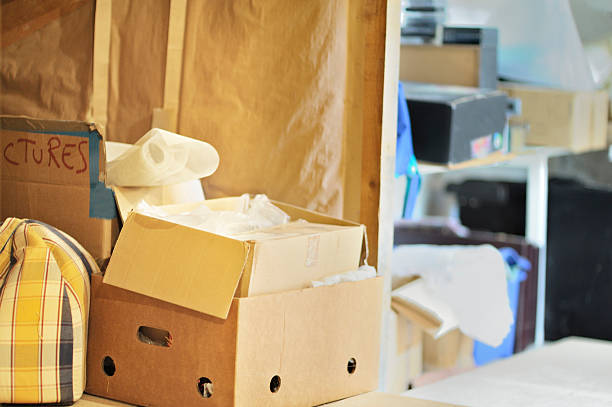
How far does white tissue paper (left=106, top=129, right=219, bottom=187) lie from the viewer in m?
1.35

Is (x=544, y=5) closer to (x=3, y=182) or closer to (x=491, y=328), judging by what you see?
(x=491, y=328)

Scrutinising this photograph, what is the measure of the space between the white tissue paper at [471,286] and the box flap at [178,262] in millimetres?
928

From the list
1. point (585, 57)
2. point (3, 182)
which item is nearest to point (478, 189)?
point (585, 57)

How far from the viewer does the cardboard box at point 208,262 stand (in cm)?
114

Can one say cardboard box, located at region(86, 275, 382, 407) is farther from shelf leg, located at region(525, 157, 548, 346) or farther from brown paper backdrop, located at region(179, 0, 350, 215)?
shelf leg, located at region(525, 157, 548, 346)

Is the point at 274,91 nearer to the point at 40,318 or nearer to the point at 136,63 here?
the point at 136,63

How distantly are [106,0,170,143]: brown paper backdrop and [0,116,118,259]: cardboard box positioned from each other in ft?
0.96

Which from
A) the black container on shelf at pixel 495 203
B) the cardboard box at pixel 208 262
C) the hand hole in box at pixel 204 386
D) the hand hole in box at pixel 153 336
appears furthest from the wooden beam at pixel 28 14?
the black container on shelf at pixel 495 203

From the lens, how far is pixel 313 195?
155cm

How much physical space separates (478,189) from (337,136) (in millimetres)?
1844

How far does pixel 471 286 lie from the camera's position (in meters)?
1.95

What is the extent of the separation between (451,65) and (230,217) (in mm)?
1323

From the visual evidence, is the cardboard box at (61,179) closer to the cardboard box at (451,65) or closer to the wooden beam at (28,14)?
the wooden beam at (28,14)

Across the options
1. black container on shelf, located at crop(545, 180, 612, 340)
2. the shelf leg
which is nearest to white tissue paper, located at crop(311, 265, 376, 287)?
the shelf leg
